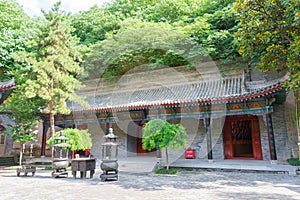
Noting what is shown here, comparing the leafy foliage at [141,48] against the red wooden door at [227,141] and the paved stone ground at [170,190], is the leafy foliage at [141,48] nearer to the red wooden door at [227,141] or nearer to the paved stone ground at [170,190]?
the red wooden door at [227,141]

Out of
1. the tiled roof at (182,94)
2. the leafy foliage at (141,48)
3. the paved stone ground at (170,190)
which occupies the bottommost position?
the paved stone ground at (170,190)

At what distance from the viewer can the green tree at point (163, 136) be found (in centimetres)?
848

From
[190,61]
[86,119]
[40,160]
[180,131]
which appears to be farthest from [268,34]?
[40,160]

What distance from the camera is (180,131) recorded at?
28.6 ft

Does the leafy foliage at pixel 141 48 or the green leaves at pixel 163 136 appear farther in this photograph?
the leafy foliage at pixel 141 48

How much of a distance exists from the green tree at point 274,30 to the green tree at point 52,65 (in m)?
8.32

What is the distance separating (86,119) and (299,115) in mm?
11104

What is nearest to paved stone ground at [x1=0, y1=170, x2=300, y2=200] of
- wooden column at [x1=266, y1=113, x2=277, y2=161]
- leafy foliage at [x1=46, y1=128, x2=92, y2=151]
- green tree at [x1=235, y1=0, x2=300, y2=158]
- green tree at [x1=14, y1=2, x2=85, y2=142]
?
wooden column at [x1=266, y1=113, x2=277, y2=161]

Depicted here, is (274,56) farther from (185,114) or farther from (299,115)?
(185,114)

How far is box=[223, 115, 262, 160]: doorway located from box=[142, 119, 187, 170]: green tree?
432cm

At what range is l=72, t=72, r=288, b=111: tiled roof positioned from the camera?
1028cm

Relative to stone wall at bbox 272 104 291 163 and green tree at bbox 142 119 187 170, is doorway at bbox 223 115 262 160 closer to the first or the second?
stone wall at bbox 272 104 291 163

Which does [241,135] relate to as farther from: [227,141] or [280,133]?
[280,133]

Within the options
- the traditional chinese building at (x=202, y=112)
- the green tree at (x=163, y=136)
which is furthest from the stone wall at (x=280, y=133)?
the green tree at (x=163, y=136)
